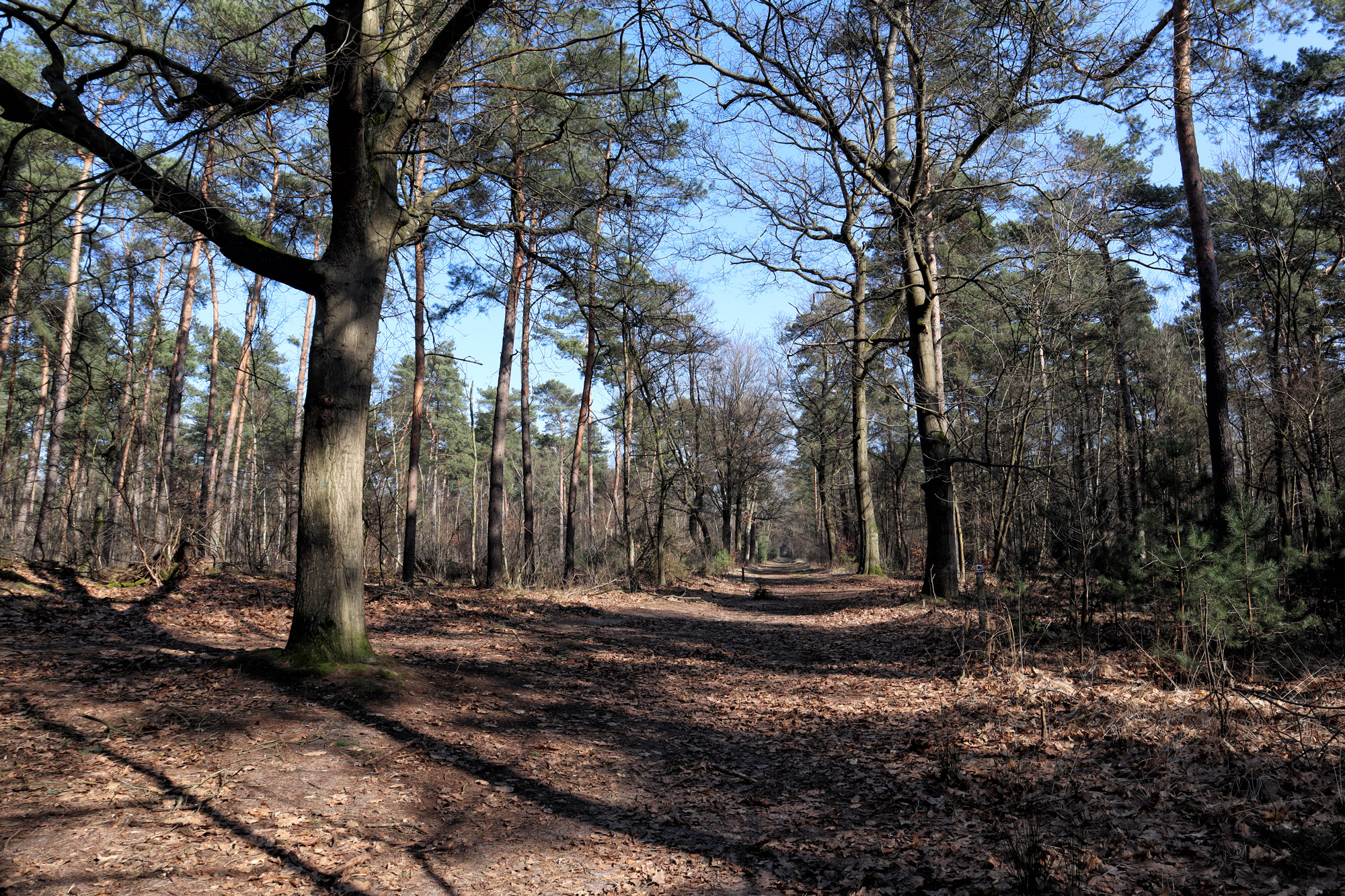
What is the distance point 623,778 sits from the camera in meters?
4.68

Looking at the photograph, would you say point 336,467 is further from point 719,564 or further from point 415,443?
point 719,564

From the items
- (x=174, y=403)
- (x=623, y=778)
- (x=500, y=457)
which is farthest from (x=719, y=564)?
(x=623, y=778)

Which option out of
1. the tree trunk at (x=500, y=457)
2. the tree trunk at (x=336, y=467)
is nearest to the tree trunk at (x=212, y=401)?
the tree trunk at (x=500, y=457)

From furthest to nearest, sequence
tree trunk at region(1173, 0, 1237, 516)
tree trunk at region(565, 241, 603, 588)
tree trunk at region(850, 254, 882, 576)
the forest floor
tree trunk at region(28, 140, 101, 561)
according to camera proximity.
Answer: tree trunk at region(850, 254, 882, 576) → tree trunk at region(28, 140, 101, 561) → tree trunk at region(1173, 0, 1237, 516) → tree trunk at region(565, 241, 603, 588) → the forest floor

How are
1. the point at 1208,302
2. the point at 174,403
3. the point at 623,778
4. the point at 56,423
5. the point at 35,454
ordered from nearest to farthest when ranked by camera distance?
1. the point at 623,778
2. the point at 1208,302
3. the point at 174,403
4. the point at 56,423
5. the point at 35,454

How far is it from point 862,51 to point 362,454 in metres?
10.1

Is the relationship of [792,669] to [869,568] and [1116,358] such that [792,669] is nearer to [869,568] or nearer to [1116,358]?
[869,568]

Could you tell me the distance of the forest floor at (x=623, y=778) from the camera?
10.1 ft

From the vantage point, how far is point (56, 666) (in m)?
5.47

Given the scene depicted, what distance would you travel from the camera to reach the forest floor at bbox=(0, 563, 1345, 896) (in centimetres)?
308

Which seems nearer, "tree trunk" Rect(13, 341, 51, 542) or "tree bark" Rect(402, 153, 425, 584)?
"tree bark" Rect(402, 153, 425, 584)

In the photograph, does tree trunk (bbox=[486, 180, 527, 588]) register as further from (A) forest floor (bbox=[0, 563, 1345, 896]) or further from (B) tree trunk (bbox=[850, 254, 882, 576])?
(B) tree trunk (bbox=[850, 254, 882, 576])

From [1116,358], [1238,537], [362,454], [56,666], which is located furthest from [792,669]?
[1116,358]

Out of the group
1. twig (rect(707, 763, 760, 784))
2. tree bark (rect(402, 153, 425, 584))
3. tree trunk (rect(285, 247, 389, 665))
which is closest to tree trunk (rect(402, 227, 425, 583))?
tree bark (rect(402, 153, 425, 584))
